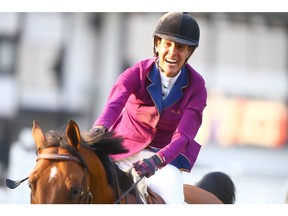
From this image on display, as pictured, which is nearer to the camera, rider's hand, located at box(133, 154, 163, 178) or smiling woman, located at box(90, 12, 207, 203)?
rider's hand, located at box(133, 154, 163, 178)

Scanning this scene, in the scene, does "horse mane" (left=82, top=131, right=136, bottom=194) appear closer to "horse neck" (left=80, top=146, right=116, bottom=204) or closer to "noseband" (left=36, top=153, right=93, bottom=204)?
"horse neck" (left=80, top=146, right=116, bottom=204)

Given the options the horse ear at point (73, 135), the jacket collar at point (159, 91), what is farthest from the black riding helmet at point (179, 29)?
the horse ear at point (73, 135)

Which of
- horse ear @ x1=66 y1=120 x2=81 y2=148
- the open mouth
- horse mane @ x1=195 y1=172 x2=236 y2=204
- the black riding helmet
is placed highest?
the black riding helmet

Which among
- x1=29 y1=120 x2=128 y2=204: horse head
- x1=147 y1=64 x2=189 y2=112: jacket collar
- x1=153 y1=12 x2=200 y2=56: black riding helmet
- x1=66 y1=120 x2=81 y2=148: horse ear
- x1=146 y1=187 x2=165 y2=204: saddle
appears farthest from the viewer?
x1=147 y1=64 x2=189 y2=112: jacket collar

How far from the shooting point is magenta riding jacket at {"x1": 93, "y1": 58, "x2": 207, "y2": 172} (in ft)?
13.6

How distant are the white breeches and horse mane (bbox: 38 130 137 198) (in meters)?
0.40

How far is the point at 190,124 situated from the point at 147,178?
366 mm

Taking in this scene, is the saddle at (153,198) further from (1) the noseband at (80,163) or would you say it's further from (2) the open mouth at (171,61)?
(2) the open mouth at (171,61)

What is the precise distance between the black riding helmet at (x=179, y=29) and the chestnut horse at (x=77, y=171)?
2.25ft

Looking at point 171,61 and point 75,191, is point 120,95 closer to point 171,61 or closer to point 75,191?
point 171,61

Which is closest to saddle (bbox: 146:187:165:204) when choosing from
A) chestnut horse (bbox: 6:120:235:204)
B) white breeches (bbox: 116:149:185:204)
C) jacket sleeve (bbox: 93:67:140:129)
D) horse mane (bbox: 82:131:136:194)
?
white breeches (bbox: 116:149:185:204)

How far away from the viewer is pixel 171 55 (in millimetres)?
4121
